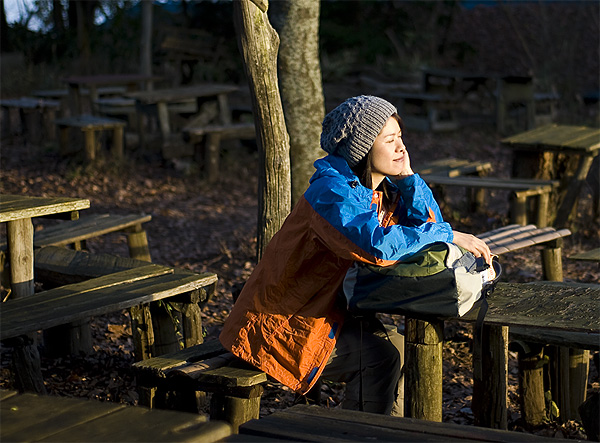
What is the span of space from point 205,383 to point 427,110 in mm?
11877

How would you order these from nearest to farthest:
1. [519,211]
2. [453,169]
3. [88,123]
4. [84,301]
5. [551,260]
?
[84,301] < [551,260] < [519,211] < [453,169] < [88,123]

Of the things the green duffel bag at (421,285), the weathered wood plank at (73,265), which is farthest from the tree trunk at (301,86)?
the green duffel bag at (421,285)

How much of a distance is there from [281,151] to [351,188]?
1.95 meters

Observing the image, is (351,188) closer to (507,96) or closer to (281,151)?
(281,151)

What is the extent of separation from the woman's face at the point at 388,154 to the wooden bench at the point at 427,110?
35.9 ft

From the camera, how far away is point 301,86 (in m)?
6.29

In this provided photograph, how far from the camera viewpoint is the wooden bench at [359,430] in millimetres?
2412

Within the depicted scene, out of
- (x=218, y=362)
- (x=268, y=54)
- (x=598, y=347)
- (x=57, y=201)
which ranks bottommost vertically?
(x=598, y=347)

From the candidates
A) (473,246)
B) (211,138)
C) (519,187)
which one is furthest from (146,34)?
(473,246)

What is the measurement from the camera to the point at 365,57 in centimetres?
1823

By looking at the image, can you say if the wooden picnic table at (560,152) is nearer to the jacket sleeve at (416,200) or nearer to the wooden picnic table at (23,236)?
the jacket sleeve at (416,200)

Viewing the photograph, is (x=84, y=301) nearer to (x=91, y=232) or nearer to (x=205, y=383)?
(x=205, y=383)

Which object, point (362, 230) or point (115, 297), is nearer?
point (362, 230)

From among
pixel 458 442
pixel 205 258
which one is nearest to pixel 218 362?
pixel 458 442
